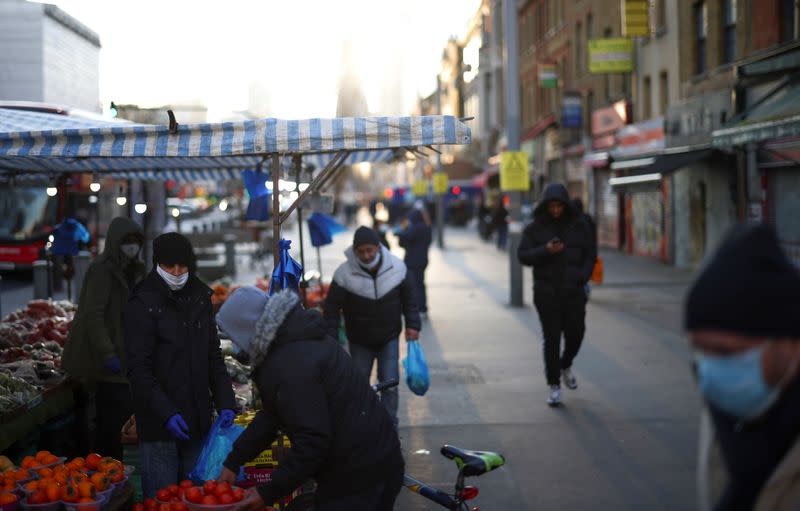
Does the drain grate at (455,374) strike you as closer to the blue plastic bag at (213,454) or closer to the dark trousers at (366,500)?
the blue plastic bag at (213,454)

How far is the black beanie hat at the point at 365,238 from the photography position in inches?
320

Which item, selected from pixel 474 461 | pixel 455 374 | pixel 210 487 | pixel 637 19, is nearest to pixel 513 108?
pixel 455 374

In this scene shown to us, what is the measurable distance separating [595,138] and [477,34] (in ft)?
127

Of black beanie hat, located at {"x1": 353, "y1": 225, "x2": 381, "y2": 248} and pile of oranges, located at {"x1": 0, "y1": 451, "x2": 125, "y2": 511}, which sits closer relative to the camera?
pile of oranges, located at {"x1": 0, "y1": 451, "x2": 125, "y2": 511}

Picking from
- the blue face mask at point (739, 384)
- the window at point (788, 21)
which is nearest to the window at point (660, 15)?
the window at point (788, 21)

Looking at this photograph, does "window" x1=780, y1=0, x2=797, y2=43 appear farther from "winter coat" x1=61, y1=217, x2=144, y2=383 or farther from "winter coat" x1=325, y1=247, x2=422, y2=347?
"winter coat" x1=61, y1=217, x2=144, y2=383

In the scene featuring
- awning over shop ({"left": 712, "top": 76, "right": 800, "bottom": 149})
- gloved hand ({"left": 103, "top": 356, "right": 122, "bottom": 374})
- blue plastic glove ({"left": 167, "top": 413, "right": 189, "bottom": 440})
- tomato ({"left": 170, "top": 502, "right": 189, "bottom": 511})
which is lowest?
tomato ({"left": 170, "top": 502, "right": 189, "bottom": 511})

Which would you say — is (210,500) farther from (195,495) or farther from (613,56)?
(613,56)

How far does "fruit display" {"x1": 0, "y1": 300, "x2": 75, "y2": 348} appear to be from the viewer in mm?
10039

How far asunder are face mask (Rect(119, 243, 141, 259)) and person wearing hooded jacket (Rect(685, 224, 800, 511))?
4.77 m

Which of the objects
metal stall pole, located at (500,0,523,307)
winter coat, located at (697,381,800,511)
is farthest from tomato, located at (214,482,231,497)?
metal stall pole, located at (500,0,523,307)

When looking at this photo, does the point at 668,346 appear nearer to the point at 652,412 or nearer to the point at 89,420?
the point at 652,412

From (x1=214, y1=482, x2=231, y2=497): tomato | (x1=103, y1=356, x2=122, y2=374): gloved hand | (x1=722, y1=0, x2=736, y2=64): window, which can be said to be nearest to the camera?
(x1=214, y1=482, x2=231, y2=497): tomato

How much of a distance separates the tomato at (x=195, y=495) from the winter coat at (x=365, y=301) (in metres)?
3.53
